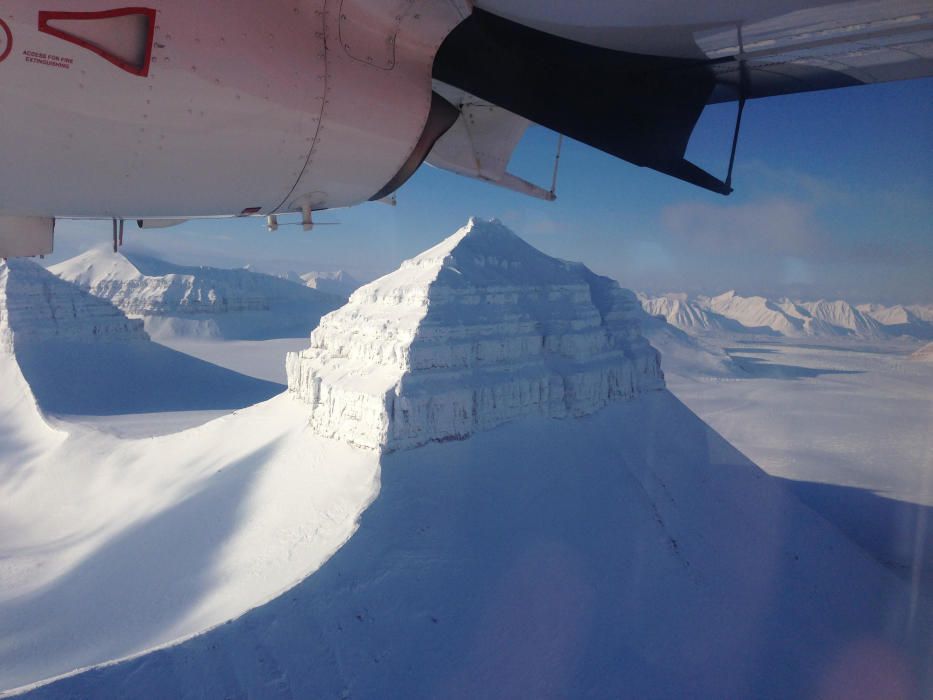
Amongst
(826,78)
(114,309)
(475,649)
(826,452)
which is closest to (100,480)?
(475,649)

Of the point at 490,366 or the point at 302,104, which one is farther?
the point at 490,366

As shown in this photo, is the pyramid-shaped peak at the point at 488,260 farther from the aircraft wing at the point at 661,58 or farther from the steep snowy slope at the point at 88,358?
the steep snowy slope at the point at 88,358

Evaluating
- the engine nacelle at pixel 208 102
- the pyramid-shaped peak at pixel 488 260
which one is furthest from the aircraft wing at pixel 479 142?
the pyramid-shaped peak at pixel 488 260

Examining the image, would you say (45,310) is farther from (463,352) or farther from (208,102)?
(208,102)

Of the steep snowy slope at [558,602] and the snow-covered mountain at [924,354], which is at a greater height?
the snow-covered mountain at [924,354]

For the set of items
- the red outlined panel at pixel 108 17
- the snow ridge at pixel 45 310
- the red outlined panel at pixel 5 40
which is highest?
the red outlined panel at pixel 108 17

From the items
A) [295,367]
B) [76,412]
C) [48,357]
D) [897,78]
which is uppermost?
[897,78]

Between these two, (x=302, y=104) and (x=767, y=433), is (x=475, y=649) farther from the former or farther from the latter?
(x=767, y=433)
